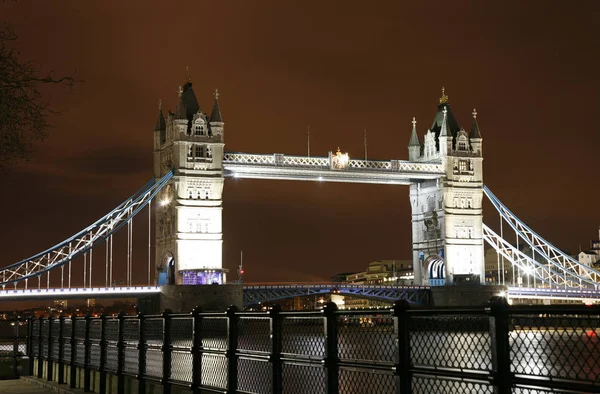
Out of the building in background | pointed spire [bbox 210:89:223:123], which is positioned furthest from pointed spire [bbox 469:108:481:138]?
the building in background


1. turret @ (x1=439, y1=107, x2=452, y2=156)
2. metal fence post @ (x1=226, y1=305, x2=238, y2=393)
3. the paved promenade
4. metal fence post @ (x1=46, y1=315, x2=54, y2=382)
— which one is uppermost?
turret @ (x1=439, y1=107, x2=452, y2=156)

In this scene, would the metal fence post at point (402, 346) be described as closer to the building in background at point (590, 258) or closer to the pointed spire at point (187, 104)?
the pointed spire at point (187, 104)

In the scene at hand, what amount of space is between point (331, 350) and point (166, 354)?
3932 millimetres

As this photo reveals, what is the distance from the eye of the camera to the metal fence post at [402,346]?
6801 mm

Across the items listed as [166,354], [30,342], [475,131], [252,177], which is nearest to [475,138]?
[475,131]

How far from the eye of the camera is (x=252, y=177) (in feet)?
228

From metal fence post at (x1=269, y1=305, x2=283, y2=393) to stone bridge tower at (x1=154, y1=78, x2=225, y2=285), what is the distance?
5751cm

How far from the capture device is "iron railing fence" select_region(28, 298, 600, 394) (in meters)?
5.48

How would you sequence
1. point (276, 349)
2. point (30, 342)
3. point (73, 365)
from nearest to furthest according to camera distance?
1. point (276, 349)
2. point (73, 365)
3. point (30, 342)

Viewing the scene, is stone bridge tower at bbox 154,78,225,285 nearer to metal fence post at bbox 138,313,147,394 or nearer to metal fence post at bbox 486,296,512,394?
metal fence post at bbox 138,313,147,394

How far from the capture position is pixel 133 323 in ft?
42.4

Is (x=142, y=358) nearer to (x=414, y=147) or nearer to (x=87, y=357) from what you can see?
(x=87, y=357)

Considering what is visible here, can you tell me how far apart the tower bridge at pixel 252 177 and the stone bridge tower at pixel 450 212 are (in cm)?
8

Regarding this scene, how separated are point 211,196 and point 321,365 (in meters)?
61.1
